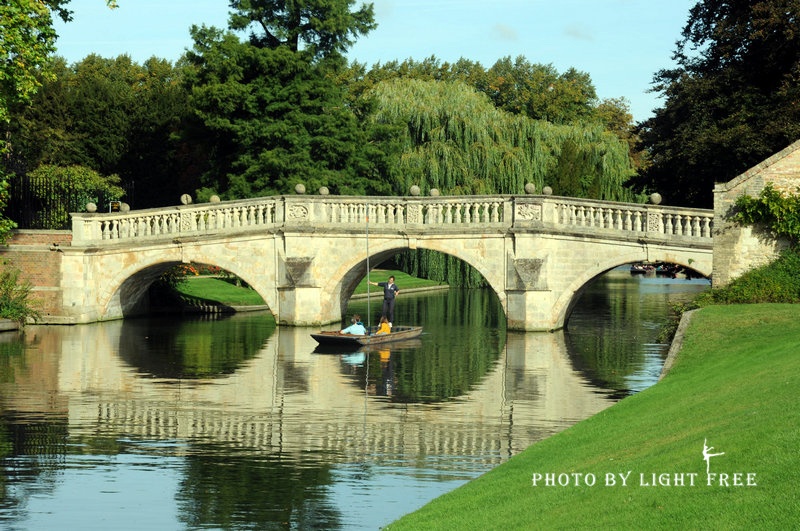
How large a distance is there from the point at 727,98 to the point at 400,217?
1004 cm

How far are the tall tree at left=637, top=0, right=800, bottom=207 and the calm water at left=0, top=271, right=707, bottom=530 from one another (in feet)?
19.3

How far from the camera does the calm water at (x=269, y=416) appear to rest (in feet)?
41.2

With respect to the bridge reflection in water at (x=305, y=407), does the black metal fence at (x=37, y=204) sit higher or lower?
higher

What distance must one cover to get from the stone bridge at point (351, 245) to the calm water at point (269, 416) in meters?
1.16

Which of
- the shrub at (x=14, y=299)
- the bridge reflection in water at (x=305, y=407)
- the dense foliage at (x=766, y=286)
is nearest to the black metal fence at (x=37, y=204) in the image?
the shrub at (x=14, y=299)

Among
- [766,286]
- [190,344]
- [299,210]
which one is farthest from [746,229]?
[190,344]

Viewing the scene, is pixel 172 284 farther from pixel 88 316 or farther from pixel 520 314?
pixel 520 314

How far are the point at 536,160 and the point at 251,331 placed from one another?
70.0 feet

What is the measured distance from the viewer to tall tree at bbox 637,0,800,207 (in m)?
31.6

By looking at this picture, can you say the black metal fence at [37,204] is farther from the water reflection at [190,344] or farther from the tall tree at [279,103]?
the tall tree at [279,103]

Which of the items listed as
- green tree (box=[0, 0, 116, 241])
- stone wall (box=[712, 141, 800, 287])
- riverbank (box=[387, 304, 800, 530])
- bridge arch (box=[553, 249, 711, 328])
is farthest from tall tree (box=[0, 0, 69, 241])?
riverbank (box=[387, 304, 800, 530])

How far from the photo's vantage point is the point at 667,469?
9547 mm

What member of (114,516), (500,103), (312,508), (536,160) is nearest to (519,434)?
(312,508)

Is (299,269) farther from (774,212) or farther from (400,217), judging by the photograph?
(774,212)
